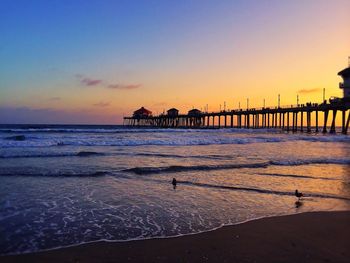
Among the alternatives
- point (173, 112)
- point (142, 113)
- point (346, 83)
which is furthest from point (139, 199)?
point (142, 113)

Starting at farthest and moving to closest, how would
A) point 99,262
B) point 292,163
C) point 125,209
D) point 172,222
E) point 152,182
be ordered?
point 292,163, point 152,182, point 125,209, point 172,222, point 99,262

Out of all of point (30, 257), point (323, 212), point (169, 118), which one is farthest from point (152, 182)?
point (169, 118)

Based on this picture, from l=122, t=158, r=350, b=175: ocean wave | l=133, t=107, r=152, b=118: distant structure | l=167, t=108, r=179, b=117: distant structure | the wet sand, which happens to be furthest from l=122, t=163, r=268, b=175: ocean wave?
l=133, t=107, r=152, b=118: distant structure

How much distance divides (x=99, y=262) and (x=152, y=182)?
6.92 m

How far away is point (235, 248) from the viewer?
18.3 feet

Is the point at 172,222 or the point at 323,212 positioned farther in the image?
the point at 323,212

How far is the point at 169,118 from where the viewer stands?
104m

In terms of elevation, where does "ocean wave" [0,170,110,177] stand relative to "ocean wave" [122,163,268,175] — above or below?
above

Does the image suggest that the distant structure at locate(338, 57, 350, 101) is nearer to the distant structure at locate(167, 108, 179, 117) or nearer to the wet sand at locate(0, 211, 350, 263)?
the wet sand at locate(0, 211, 350, 263)

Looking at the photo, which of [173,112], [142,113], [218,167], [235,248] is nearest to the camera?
[235,248]

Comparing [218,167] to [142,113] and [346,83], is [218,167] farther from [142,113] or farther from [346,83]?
[142,113]

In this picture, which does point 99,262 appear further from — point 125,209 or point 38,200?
point 38,200

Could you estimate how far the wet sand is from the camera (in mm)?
5098

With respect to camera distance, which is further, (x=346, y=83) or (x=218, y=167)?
(x=346, y=83)
